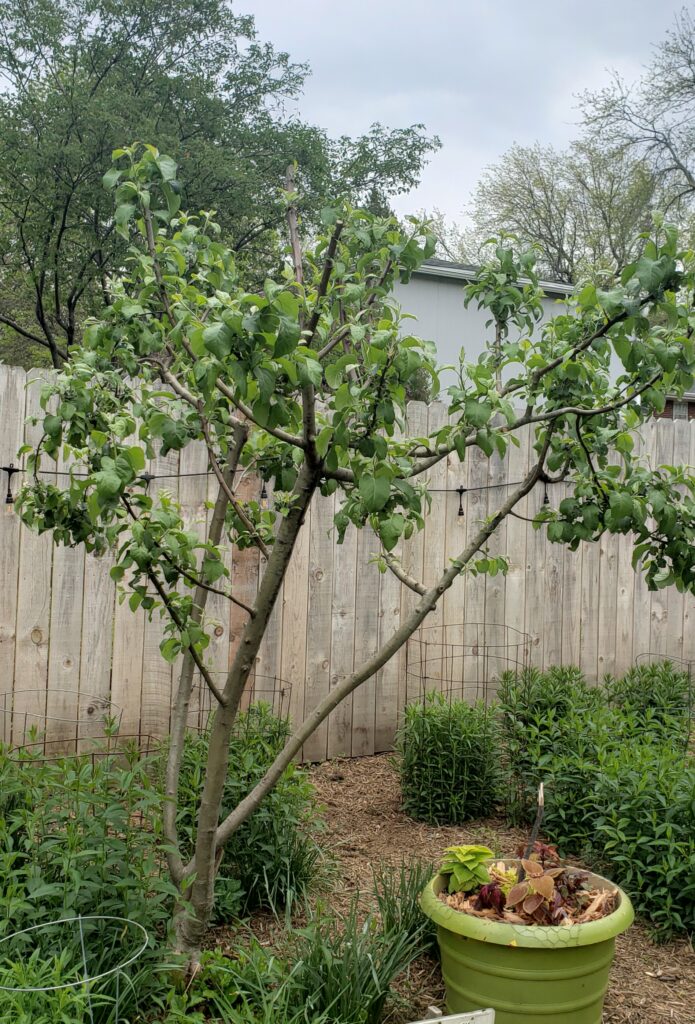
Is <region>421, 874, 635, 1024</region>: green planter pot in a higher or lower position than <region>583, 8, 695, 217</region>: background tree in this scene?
lower

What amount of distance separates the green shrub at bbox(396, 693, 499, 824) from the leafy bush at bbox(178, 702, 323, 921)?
86 cm

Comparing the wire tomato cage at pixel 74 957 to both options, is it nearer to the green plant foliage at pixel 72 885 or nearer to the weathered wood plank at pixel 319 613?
the green plant foliage at pixel 72 885

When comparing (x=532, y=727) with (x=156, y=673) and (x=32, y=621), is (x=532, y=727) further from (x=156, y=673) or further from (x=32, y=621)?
(x=32, y=621)

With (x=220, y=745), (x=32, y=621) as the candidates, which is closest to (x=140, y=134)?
(x=32, y=621)

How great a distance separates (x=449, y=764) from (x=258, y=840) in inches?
46.8

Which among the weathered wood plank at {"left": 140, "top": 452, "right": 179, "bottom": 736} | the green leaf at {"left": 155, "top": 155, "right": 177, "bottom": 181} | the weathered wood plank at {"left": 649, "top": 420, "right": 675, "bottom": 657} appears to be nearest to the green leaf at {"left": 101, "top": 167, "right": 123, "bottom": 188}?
the green leaf at {"left": 155, "top": 155, "right": 177, "bottom": 181}

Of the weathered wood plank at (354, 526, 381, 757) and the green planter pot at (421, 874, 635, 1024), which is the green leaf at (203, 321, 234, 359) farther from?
the weathered wood plank at (354, 526, 381, 757)

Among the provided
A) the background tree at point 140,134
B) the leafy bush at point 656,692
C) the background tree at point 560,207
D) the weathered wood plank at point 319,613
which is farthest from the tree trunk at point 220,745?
the background tree at point 560,207

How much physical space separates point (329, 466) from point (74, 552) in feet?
7.62

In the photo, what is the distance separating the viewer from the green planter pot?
7.55ft

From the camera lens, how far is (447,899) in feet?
8.48

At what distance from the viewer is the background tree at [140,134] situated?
1648 cm

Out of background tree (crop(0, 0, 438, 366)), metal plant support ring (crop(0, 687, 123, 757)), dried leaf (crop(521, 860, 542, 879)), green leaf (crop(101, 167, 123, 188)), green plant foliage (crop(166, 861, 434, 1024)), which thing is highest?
background tree (crop(0, 0, 438, 366))

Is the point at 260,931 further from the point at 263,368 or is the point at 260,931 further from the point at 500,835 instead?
the point at 263,368
